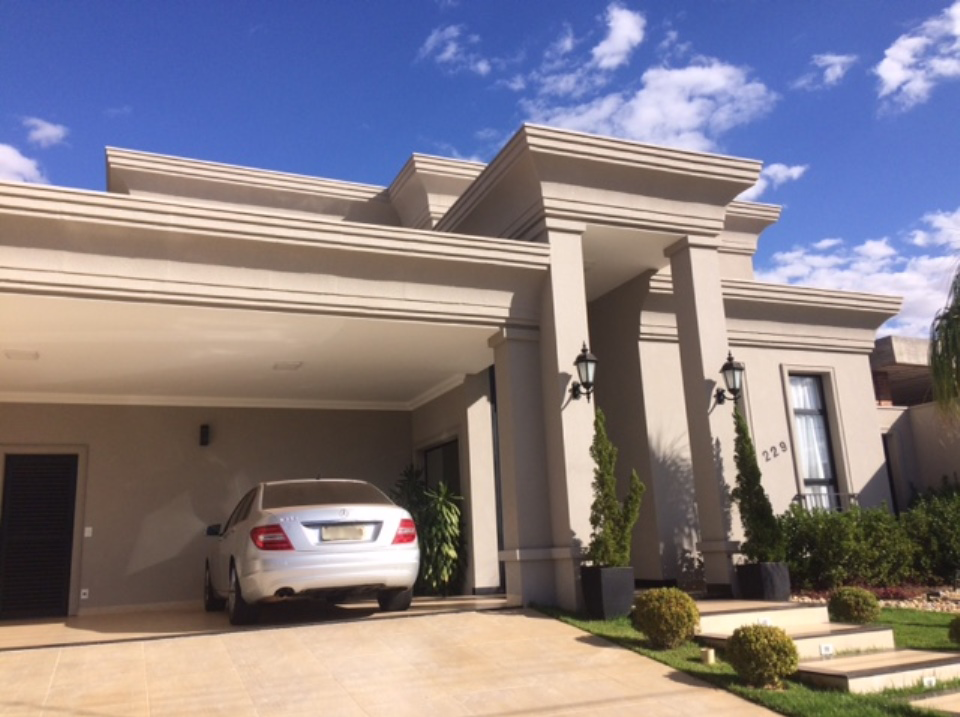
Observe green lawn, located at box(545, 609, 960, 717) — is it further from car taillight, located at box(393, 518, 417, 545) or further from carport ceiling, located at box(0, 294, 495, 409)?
carport ceiling, located at box(0, 294, 495, 409)

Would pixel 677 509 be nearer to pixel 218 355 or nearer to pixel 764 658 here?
pixel 764 658

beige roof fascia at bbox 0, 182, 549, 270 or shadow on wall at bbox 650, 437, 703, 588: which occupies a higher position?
beige roof fascia at bbox 0, 182, 549, 270

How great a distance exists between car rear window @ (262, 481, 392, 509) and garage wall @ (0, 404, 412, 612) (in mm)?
3836

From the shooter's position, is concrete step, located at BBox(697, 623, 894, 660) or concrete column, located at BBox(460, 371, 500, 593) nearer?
concrete step, located at BBox(697, 623, 894, 660)

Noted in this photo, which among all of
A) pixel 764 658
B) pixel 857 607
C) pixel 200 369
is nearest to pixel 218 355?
pixel 200 369

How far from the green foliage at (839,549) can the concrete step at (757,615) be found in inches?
62.0

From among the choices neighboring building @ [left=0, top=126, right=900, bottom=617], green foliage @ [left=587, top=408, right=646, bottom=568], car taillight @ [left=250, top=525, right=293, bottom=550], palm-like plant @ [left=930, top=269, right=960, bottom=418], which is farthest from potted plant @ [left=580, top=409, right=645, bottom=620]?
palm-like plant @ [left=930, top=269, right=960, bottom=418]

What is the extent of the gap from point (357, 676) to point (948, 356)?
297 inches

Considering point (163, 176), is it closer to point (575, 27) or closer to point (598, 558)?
point (575, 27)

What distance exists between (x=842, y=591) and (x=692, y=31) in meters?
6.62

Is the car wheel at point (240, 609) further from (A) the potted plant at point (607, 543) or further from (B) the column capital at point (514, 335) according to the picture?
(B) the column capital at point (514, 335)

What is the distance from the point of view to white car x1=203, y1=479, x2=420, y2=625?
7.25 m

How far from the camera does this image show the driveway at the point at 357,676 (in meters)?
5.05

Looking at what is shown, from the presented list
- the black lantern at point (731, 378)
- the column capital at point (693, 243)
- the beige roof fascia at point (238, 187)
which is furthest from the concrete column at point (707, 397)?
the beige roof fascia at point (238, 187)
